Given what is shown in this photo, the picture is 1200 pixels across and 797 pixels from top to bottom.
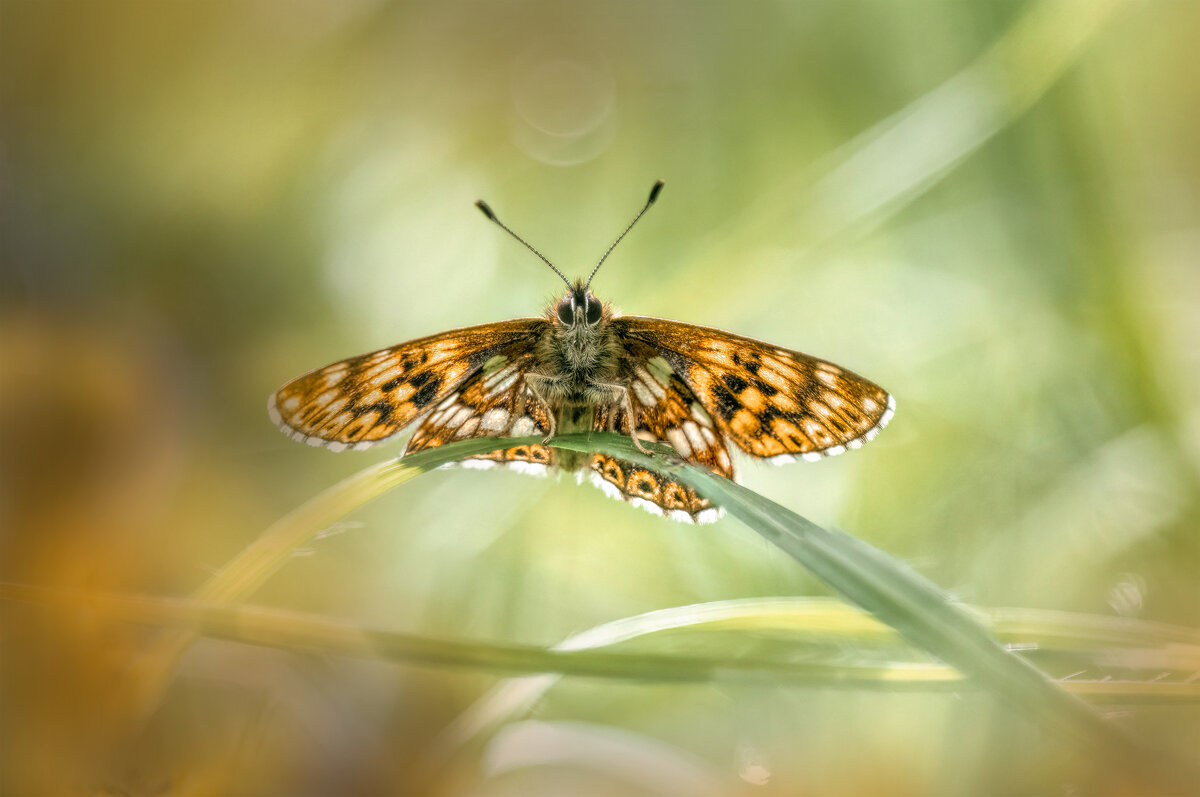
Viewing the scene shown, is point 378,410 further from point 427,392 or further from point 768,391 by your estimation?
point 768,391

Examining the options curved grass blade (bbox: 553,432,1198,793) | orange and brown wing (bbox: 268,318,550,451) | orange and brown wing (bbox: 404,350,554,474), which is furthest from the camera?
orange and brown wing (bbox: 404,350,554,474)

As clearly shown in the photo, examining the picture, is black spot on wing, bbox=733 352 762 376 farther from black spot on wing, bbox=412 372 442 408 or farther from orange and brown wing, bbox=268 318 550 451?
black spot on wing, bbox=412 372 442 408

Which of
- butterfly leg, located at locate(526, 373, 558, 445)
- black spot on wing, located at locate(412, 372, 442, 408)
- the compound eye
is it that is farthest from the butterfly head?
black spot on wing, located at locate(412, 372, 442, 408)

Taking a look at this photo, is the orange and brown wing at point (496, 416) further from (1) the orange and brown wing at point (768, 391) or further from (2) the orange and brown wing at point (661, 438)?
(1) the orange and brown wing at point (768, 391)

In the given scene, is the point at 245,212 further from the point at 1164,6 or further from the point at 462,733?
the point at 1164,6

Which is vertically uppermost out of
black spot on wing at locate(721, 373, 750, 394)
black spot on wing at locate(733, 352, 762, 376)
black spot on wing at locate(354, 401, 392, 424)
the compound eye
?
the compound eye

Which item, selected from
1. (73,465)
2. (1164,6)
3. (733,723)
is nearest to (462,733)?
(733,723)

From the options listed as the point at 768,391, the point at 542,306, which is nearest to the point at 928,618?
the point at 768,391
